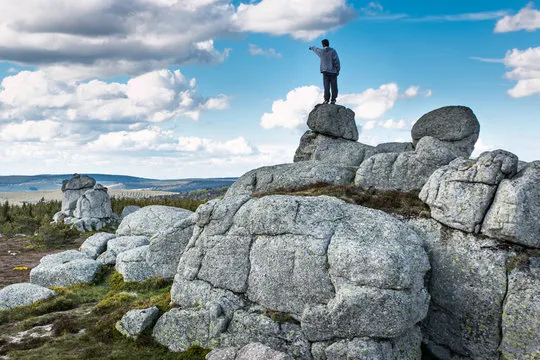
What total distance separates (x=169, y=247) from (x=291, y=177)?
9.78 metres

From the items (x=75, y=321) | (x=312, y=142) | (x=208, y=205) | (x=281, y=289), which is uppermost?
(x=312, y=142)

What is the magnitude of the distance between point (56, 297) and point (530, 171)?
30.0 metres

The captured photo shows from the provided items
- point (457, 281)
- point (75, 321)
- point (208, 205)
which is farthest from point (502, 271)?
point (75, 321)

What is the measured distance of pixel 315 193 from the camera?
95.5 feet

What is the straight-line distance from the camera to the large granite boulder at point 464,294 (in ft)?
70.0

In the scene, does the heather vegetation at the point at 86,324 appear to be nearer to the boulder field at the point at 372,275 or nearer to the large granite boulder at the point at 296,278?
the boulder field at the point at 372,275

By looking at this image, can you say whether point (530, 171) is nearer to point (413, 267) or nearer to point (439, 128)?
point (413, 267)

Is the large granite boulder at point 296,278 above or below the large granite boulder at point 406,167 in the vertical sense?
below

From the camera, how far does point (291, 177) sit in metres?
33.8

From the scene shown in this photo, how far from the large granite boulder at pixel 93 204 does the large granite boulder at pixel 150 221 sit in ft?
68.1

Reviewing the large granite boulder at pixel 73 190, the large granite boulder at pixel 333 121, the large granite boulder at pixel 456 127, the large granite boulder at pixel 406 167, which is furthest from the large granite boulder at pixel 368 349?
the large granite boulder at pixel 73 190

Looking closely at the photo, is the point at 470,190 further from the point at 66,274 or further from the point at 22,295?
the point at 66,274

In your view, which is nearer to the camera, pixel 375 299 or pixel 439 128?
pixel 375 299

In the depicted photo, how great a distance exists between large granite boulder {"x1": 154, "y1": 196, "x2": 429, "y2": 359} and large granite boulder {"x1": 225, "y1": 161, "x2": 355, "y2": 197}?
6.25 meters
